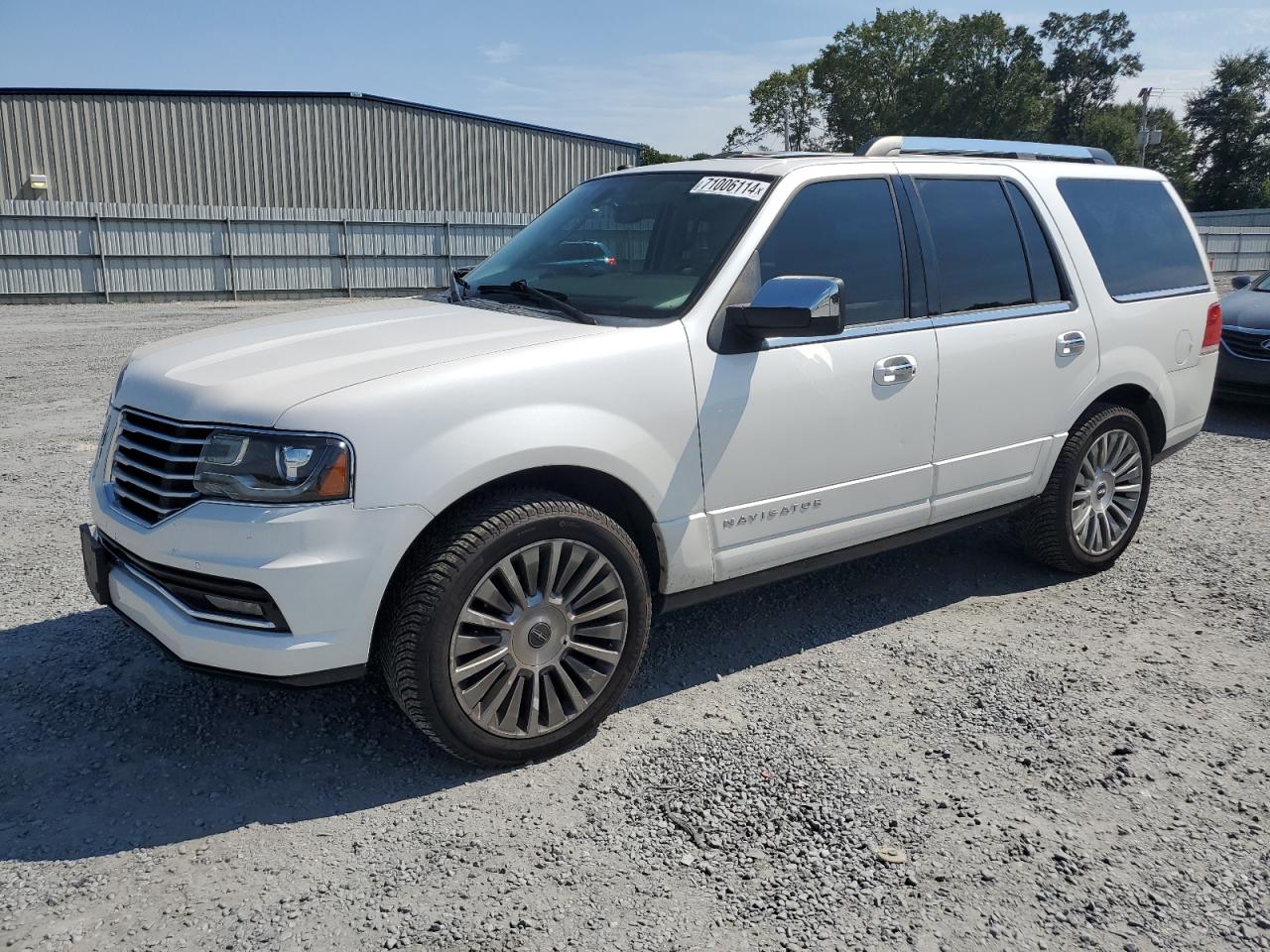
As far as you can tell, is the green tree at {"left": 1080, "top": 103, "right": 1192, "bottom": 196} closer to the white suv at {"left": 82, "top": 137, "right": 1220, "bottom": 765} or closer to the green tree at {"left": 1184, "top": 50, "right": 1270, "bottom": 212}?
the green tree at {"left": 1184, "top": 50, "right": 1270, "bottom": 212}

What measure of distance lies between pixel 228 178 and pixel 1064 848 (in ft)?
94.9

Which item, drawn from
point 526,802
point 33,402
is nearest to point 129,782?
point 526,802

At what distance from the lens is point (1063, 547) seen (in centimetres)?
505

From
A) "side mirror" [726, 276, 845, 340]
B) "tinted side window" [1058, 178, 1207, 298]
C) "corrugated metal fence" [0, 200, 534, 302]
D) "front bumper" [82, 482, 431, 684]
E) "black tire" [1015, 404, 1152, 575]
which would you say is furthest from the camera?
"corrugated metal fence" [0, 200, 534, 302]

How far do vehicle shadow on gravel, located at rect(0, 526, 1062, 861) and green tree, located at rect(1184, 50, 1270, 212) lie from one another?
78477 millimetres

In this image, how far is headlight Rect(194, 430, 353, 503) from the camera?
9.34ft

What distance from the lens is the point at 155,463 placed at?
313cm

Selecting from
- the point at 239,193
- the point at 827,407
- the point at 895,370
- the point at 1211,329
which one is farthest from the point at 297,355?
the point at 239,193

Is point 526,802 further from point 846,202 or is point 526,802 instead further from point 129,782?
point 846,202

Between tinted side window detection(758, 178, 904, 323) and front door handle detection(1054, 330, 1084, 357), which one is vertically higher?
tinted side window detection(758, 178, 904, 323)

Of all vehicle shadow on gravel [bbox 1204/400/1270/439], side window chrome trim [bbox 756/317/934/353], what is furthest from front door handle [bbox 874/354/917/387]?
vehicle shadow on gravel [bbox 1204/400/1270/439]

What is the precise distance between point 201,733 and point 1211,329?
208 inches

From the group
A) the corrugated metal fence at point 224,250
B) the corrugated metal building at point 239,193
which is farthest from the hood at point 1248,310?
the corrugated metal building at point 239,193

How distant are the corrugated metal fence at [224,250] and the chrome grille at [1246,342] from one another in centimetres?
1889
